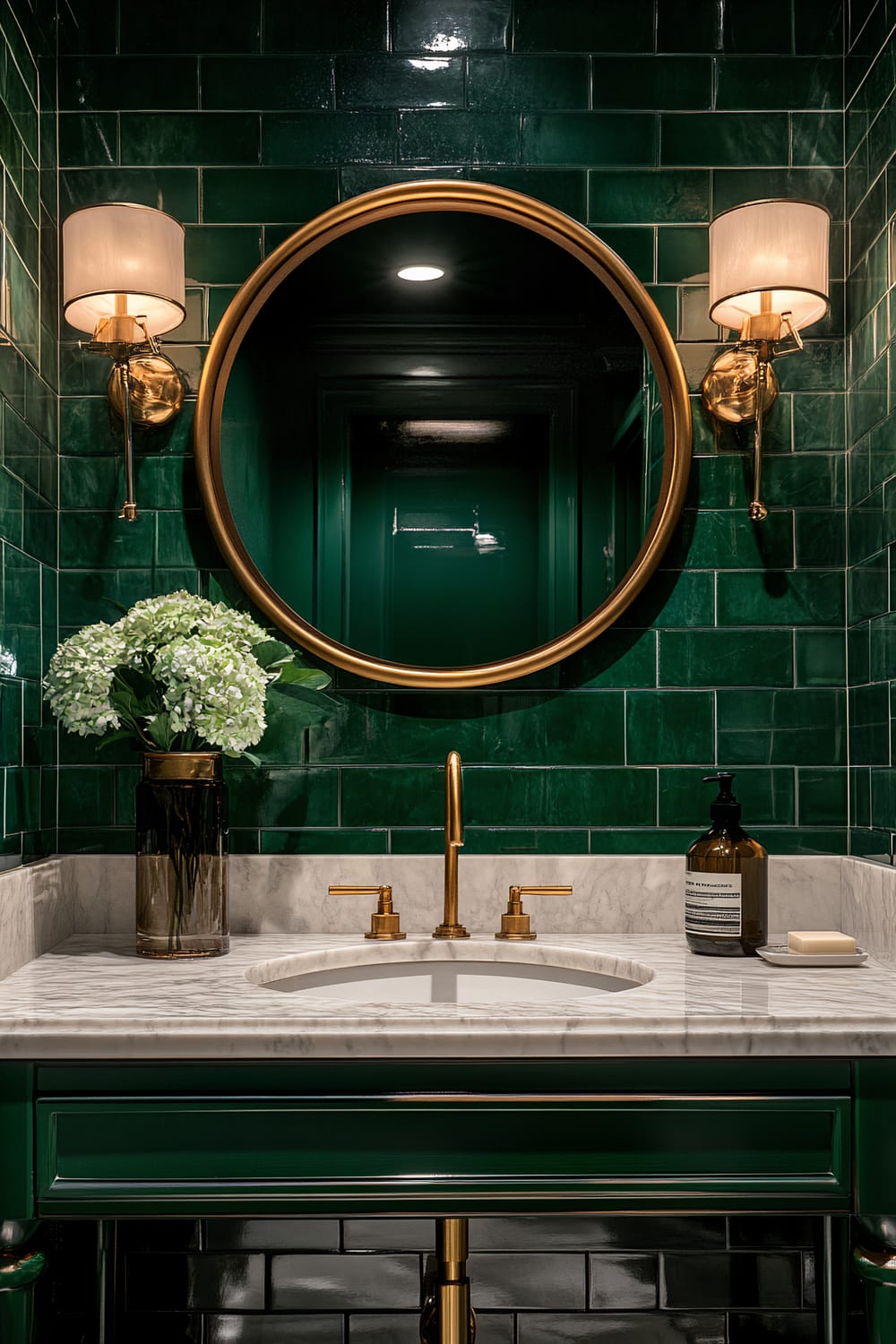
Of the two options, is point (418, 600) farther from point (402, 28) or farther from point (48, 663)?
point (402, 28)

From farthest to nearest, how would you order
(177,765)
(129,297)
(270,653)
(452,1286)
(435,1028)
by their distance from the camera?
(129,297) < (270,653) < (177,765) < (452,1286) < (435,1028)

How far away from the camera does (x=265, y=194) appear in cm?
178

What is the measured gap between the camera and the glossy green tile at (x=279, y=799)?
174 cm

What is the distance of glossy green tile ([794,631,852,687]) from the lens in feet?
5.78

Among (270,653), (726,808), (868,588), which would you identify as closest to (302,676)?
(270,653)

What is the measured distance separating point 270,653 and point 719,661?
708mm

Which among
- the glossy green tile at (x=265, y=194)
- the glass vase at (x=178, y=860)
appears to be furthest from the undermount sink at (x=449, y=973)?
the glossy green tile at (x=265, y=194)

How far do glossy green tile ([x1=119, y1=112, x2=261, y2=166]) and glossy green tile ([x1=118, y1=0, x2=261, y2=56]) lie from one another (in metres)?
0.11

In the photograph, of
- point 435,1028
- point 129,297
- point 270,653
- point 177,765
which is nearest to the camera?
point 435,1028

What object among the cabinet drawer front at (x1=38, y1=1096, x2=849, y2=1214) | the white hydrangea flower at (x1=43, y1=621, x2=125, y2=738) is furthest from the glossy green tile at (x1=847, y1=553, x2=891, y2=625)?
the white hydrangea flower at (x1=43, y1=621, x2=125, y2=738)

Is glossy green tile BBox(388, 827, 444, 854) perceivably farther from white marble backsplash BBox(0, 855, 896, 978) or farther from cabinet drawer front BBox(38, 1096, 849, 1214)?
cabinet drawer front BBox(38, 1096, 849, 1214)

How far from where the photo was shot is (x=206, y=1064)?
3.81 feet

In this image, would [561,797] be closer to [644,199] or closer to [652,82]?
[644,199]

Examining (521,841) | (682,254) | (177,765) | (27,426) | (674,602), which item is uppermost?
(682,254)
